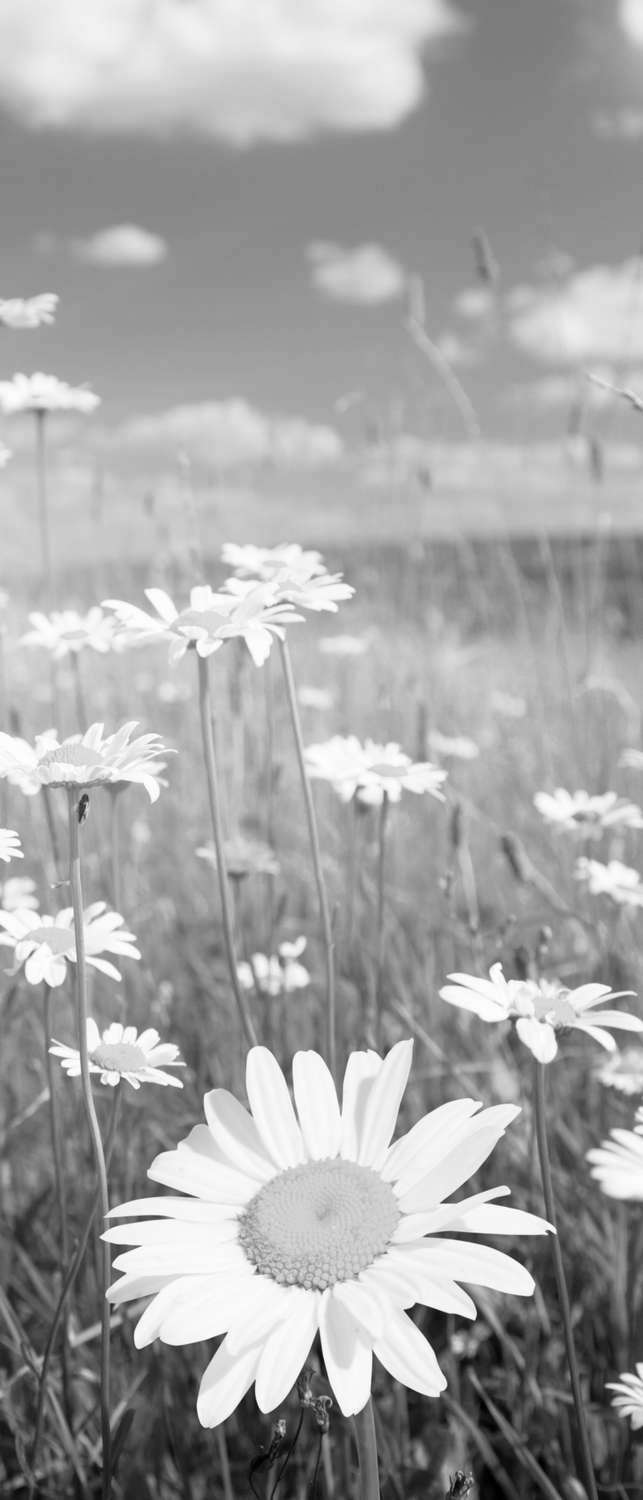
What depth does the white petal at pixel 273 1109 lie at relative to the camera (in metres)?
0.74

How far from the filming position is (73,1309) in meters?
1.21

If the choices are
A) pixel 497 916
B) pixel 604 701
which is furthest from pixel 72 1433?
pixel 604 701

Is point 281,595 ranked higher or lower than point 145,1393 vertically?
higher

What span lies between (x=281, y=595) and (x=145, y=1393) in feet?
2.71

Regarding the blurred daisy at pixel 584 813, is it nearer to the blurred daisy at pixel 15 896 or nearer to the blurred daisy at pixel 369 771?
the blurred daisy at pixel 369 771

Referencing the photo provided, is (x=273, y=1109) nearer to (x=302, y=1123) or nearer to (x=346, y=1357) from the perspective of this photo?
(x=302, y=1123)

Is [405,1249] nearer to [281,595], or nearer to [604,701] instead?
[281,595]

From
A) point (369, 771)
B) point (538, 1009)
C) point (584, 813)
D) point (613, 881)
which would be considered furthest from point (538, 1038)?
point (584, 813)

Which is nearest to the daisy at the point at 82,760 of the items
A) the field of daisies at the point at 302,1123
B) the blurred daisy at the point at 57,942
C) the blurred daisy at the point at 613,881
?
the field of daisies at the point at 302,1123

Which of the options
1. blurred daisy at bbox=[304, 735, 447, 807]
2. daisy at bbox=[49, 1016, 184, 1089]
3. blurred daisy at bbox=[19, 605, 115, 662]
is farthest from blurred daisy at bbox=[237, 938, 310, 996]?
blurred daisy at bbox=[19, 605, 115, 662]

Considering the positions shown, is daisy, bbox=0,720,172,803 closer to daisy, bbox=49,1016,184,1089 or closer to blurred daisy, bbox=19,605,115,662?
daisy, bbox=49,1016,184,1089

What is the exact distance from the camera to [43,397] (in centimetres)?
165

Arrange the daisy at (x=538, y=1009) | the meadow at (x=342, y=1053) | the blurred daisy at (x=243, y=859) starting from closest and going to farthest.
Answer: the daisy at (x=538, y=1009)
the meadow at (x=342, y=1053)
the blurred daisy at (x=243, y=859)

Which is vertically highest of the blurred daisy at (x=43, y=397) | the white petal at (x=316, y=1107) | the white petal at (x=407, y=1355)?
the blurred daisy at (x=43, y=397)
